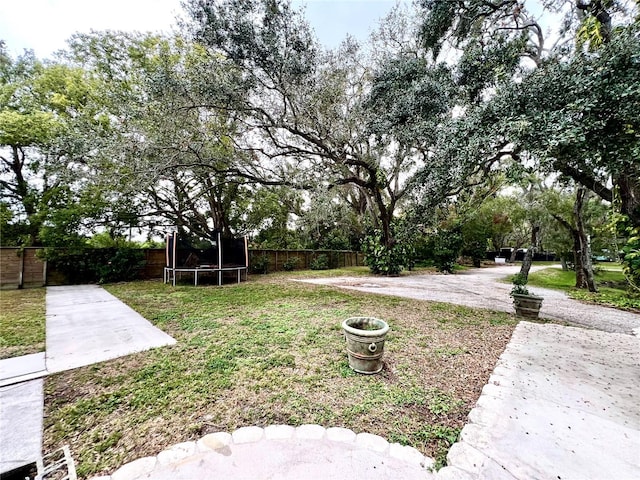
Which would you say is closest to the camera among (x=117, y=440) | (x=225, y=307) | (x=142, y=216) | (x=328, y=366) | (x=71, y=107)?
(x=117, y=440)

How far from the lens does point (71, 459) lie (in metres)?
1.38

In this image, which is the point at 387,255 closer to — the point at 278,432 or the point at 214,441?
the point at 278,432

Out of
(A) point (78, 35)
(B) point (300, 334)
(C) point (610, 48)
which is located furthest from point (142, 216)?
(C) point (610, 48)

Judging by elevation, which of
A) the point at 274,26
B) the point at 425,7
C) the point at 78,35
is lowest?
the point at 274,26

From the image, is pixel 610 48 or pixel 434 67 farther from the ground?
pixel 434 67

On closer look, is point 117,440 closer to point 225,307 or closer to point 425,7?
point 225,307

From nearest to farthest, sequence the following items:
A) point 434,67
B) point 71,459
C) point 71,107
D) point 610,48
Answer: point 71,459
point 610,48
point 434,67
point 71,107

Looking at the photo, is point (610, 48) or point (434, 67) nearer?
point (610, 48)

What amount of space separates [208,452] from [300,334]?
1.89 meters

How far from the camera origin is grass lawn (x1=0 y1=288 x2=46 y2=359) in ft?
9.12

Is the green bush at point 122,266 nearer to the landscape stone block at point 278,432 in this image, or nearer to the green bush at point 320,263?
the green bush at point 320,263

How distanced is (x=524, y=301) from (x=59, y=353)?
6444 millimetres

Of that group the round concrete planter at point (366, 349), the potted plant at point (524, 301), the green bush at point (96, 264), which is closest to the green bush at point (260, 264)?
the green bush at point (96, 264)

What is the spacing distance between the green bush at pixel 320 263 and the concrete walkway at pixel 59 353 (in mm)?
8729
